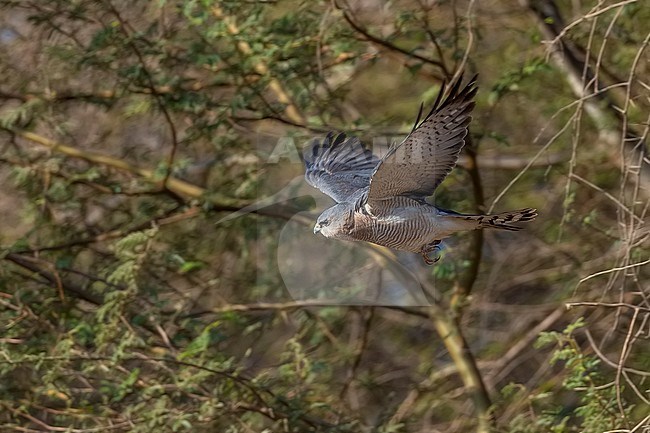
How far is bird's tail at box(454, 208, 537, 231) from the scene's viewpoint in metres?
3.06

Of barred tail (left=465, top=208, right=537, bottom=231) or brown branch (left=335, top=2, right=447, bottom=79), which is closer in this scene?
barred tail (left=465, top=208, right=537, bottom=231)

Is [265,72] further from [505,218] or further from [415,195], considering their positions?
[505,218]

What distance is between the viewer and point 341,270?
18.7 feet

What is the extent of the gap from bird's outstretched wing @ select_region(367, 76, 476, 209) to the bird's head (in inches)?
5.4

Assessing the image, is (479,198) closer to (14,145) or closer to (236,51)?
(236,51)

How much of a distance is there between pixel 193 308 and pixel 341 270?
2.60 feet

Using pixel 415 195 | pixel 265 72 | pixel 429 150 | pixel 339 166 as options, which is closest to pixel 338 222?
pixel 415 195

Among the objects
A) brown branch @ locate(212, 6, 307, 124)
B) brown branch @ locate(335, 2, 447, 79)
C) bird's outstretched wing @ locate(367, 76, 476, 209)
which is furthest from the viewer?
brown branch @ locate(212, 6, 307, 124)

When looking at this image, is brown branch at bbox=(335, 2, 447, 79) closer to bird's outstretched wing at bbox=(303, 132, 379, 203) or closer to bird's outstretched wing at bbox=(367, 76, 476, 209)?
bird's outstretched wing at bbox=(303, 132, 379, 203)

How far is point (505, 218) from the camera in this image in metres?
3.11

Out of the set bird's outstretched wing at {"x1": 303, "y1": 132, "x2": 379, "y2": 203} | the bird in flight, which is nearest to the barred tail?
the bird in flight

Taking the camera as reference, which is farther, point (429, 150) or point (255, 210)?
point (255, 210)

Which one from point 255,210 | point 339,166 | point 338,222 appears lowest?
point 255,210
